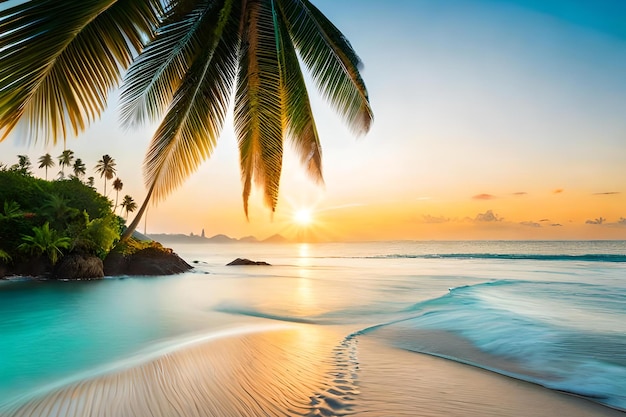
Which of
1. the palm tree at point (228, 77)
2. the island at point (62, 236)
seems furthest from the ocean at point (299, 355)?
the island at point (62, 236)

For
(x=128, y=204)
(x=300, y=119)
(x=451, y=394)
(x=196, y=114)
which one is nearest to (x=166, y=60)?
(x=196, y=114)

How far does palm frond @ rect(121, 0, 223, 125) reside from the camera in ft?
21.3

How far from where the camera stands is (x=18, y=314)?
24.7 ft

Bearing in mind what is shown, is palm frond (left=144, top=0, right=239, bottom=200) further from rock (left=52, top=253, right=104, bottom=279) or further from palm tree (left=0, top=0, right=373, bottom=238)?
rock (left=52, top=253, right=104, bottom=279)

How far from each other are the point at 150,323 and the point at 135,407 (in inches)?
175

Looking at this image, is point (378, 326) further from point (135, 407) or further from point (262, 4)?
point (262, 4)

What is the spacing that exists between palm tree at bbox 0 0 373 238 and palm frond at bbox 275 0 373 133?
21 mm

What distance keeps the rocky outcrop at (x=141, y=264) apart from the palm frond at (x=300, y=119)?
531 inches

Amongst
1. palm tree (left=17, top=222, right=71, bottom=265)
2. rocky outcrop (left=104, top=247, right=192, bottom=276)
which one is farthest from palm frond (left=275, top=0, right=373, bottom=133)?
rocky outcrop (left=104, top=247, right=192, bottom=276)

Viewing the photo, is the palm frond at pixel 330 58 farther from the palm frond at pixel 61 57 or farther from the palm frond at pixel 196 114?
the palm frond at pixel 61 57

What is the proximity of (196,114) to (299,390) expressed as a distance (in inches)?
222

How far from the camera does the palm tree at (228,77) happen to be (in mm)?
6113

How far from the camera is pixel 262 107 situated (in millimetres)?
6961

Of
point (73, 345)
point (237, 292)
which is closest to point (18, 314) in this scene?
point (73, 345)
